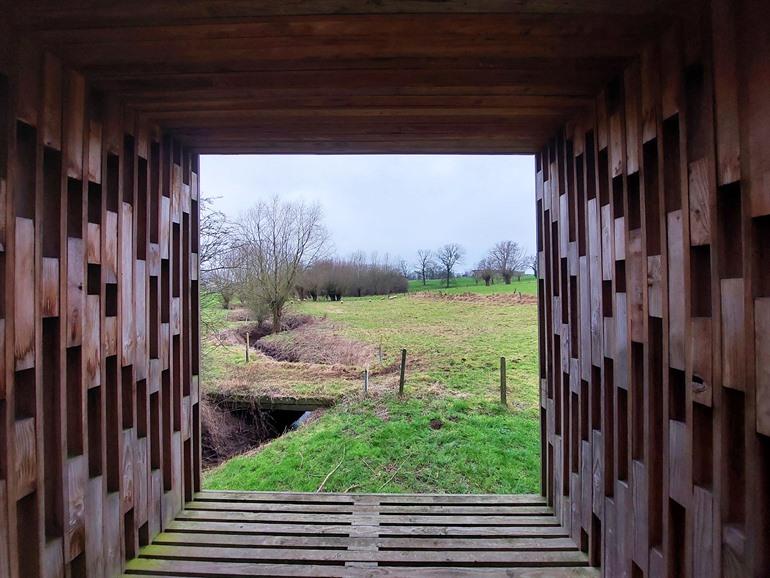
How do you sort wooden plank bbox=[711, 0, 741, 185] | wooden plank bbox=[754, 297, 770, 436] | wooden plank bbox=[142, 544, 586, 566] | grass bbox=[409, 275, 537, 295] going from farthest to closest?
1. grass bbox=[409, 275, 537, 295]
2. wooden plank bbox=[142, 544, 586, 566]
3. wooden plank bbox=[711, 0, 741, 185]
4. wooden plank bbox=[754, 297, 770, 436]

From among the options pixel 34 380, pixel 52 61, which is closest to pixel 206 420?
pixel 34 380

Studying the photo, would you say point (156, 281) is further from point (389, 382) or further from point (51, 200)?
point (389, 382)

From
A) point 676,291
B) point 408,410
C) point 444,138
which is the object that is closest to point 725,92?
point 676,291

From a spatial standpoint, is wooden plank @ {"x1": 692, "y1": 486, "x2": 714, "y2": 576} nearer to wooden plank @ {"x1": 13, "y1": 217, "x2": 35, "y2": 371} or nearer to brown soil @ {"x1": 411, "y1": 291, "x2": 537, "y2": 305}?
wooden plank @ {"x1": 13, "y1": 217, "x2": 35, "y2": 371}

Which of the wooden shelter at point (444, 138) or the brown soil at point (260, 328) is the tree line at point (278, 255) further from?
the wooden shelter at point (444, 138)

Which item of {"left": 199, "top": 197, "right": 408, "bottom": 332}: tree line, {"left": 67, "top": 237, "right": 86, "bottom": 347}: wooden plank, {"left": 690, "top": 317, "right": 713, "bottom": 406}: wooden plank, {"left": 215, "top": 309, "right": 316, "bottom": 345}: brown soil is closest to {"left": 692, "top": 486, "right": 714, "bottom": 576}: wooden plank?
{"left": 690, "top": 317, "right": 713, "bottom": 406}: wooden plank

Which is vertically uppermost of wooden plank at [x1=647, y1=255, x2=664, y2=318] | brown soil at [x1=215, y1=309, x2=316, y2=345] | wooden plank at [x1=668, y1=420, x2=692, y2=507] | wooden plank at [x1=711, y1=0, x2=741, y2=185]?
wooden plank at [x1=711, y1=0, x2=741, y2=185]

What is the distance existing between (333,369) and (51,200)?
24.5 feet

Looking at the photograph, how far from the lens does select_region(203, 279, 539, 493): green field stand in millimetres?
4418

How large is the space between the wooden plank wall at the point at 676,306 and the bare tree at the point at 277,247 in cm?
1167

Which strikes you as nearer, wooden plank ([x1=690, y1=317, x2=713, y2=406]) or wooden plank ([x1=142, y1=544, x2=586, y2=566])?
wooden plank ([x1=690, y1=317, x2=713, y2=406])

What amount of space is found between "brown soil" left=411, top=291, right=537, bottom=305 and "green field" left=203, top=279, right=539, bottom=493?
3.00ft

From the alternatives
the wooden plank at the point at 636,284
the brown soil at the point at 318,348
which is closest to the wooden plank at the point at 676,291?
the wooden plank at the point at 636,284

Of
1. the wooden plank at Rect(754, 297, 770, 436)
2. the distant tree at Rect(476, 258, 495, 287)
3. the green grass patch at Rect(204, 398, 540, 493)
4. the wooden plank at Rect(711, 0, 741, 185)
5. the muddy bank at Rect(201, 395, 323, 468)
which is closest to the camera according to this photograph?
the wooden plank at Rect(754, 297, 770, 436)
